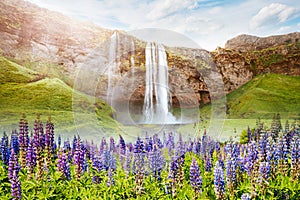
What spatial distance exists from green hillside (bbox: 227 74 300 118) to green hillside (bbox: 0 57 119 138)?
10811 millimetres

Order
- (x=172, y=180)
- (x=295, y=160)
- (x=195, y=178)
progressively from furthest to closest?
(x=295, y=160)
(x=172, y=180)
(x=195, y=178)

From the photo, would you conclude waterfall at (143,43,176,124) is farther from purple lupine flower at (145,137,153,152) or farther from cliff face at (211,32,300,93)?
cliff face at (211,32,300,93)

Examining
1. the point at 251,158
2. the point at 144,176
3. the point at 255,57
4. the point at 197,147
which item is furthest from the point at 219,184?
the point at 255,57

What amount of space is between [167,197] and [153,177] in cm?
61

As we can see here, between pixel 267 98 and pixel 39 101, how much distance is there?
15714 millimetres

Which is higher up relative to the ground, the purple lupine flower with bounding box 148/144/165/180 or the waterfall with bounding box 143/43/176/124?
the waterfall with bounding box 143/43/176/124

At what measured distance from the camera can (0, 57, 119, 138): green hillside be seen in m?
12.4

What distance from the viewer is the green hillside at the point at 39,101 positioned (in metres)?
12.4

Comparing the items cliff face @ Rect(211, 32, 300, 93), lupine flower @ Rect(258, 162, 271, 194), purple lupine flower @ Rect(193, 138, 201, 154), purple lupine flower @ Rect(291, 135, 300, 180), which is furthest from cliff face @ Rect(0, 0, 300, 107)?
lupine flower @ Rect(258, 162, 271, 194)

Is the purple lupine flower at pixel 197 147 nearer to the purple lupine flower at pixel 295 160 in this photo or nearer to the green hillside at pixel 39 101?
the purple lupine flower at pixel 295 160

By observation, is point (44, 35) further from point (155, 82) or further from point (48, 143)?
point (48, 143)

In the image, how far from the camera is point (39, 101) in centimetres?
1396

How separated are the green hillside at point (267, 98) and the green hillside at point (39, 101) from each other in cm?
1081

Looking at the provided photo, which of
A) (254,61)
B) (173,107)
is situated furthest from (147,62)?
(254,61)
